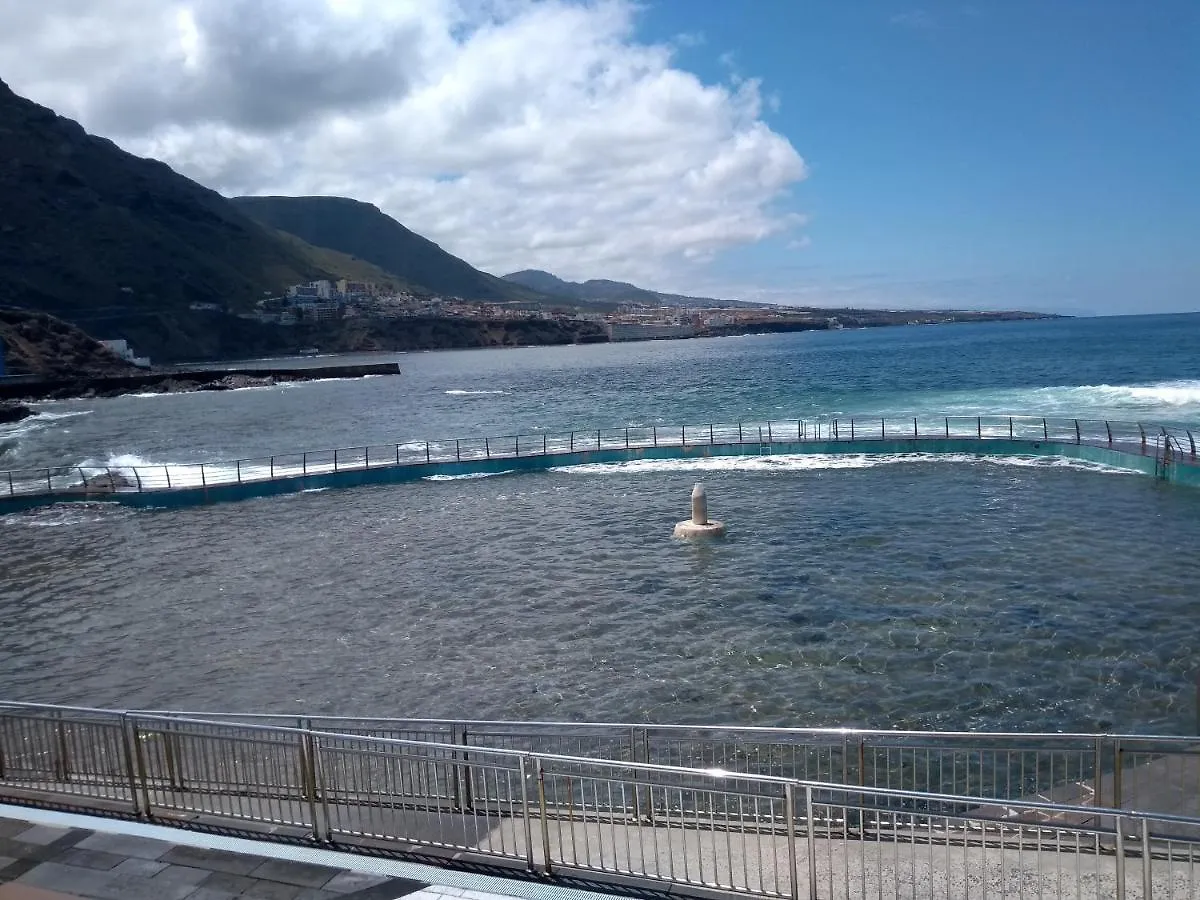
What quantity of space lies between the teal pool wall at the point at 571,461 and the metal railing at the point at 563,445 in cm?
29

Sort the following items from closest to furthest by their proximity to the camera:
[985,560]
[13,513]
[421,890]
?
[421,890]
[985,560]
[13,513]

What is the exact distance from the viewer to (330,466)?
45.0 meters

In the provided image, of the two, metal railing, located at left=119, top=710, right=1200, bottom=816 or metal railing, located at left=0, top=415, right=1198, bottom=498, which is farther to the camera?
metal railing, located at left=0, top=415, right=1198, bottom=498

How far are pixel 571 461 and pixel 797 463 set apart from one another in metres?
9.27

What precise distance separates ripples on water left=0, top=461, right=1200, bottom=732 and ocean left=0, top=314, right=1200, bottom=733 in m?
0.07

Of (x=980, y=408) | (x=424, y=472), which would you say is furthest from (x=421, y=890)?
(x=980, y=408)

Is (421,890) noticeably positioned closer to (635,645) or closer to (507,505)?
(635,645)

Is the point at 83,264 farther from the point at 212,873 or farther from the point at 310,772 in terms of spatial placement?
the point at 212,873

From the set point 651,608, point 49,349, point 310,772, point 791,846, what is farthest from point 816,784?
point 49,349

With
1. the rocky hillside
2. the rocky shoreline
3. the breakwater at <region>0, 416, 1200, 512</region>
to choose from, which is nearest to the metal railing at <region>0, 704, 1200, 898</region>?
the breakwater at <region>0, 416, 1200, 512</region>

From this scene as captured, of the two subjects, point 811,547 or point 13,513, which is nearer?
point 811,547

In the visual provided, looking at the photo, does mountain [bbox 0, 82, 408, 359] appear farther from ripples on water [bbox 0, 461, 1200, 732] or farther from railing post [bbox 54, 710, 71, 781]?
railing post [bbox 54, 710, 71, 781]

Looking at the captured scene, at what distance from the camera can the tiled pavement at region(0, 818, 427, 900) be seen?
6508 mm

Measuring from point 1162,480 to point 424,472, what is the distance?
1039 inches
